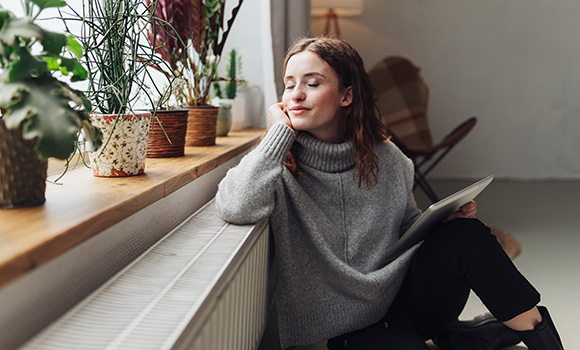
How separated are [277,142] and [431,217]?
0.40 m

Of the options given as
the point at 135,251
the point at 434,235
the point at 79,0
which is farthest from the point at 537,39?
the point at 135,251

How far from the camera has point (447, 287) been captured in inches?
51.0

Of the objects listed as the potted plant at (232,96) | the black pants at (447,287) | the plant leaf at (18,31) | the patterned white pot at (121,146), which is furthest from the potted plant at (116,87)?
the potted plant at (232,96)

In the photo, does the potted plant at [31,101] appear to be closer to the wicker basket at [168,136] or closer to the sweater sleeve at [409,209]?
the wicker basket at [168,136]

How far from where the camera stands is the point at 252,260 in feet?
3.48

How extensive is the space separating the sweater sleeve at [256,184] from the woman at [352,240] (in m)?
0.01

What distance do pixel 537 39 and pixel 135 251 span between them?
14.3ft

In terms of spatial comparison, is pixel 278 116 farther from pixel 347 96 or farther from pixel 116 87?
pixel 116 87

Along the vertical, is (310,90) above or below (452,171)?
above

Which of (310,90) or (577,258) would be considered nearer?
(310,90)

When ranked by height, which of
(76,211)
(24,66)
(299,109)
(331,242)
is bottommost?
(331,242)

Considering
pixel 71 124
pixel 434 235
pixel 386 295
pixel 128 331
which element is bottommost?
pixel 386 295

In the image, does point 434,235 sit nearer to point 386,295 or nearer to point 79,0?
point 386,295

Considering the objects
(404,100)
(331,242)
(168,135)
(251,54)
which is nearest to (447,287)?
(331,242)
